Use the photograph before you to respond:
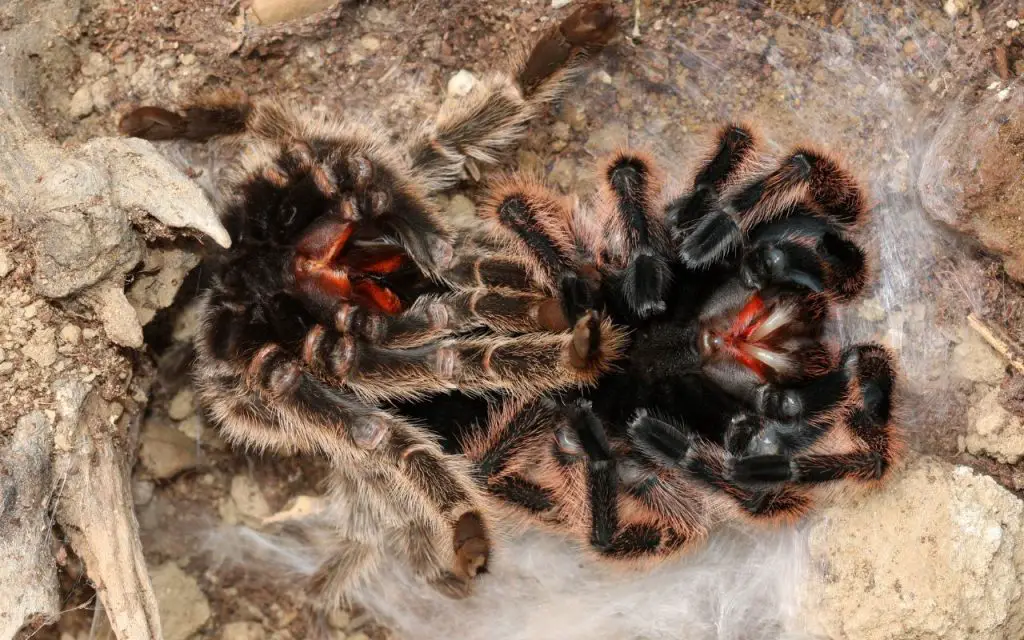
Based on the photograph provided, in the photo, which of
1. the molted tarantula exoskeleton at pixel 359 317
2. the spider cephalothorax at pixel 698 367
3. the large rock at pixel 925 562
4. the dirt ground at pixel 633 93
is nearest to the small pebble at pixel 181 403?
the dirt ground at pixel 633 93

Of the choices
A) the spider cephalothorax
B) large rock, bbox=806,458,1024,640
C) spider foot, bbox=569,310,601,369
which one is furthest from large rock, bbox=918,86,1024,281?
spider foot, bbox=569,310,601,369

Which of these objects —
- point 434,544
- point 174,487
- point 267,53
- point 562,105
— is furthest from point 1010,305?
point 174,487

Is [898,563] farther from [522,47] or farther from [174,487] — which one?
[174,487]

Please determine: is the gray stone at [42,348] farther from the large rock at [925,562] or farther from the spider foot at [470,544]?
the large rock at [925,562]

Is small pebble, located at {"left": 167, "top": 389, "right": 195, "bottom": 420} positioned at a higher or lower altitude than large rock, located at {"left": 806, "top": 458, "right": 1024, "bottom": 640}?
lower

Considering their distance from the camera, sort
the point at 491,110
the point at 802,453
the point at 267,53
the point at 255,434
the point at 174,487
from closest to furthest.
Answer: the point at 802,453 < the point at 255,434 < the point at 491,110 < the point at 267,53 < the point at 174,487

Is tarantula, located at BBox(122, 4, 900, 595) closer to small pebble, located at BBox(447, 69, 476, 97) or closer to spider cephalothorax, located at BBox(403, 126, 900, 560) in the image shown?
spider cephalothorax, located at BBox(403, 126, 900, 560)

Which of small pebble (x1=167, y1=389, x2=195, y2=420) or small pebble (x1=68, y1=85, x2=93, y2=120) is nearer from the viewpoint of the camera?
small pebble (x1=68, y1=85, x2=93, y2=120)
